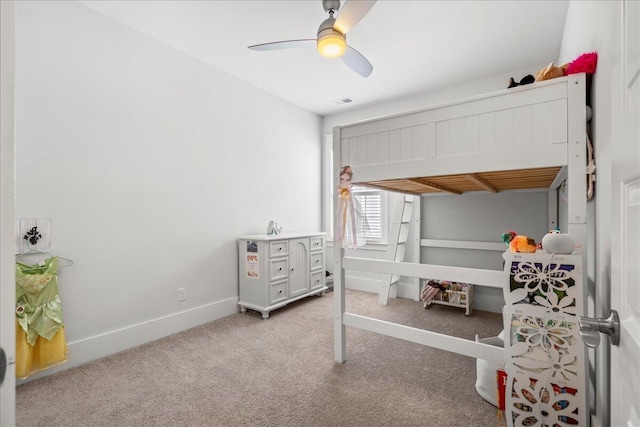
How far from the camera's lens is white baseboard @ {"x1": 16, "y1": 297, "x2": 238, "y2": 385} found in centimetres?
210

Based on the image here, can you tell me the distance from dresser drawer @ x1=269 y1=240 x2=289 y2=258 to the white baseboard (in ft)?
2.30

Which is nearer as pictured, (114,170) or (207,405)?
(207,405)

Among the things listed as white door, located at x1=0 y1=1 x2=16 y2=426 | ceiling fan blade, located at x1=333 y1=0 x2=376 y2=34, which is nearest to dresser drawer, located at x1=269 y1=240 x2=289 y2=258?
ceiling fan blade, located at x1=333 y1=0 x2=376 y2=34

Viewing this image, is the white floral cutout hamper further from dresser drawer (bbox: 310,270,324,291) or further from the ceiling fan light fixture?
dresser drawer (bbox: 310,270,324,291)

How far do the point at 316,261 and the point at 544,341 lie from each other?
8.73ft

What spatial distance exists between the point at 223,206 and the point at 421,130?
2.23 meters

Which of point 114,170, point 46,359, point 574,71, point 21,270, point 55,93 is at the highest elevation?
point 55,93

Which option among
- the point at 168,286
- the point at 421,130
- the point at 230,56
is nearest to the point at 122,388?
the point at 168,286

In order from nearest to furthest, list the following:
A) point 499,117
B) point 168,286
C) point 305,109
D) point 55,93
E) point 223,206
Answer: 1. point 499,117
2. point 55,93
3. point 168,286
4. point 223,206
5. point 305,109

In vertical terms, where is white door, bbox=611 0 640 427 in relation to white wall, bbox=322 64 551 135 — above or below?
below

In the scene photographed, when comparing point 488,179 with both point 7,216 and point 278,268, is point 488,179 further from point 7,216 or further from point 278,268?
point 7,216

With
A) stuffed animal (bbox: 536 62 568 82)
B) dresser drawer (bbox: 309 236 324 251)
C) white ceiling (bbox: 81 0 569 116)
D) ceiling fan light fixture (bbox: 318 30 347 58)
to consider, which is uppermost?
white ceiling (bbox: 81 0 569 116)

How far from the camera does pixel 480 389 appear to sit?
171 centimetres

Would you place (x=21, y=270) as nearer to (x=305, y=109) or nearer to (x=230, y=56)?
(x=230, y=56)
